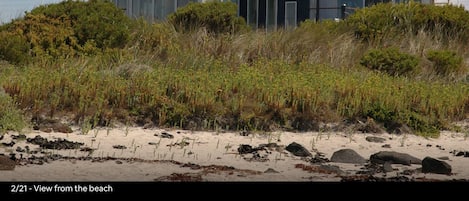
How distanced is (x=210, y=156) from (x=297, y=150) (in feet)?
4.02

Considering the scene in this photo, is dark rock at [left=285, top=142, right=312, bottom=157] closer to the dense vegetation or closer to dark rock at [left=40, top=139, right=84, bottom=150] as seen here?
the dense vegetation

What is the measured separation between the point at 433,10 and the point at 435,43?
6.59 feet

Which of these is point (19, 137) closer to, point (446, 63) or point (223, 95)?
point (223, 95)

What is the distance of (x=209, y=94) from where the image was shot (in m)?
12.9

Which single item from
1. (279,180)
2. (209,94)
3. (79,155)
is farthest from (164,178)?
(209,94)

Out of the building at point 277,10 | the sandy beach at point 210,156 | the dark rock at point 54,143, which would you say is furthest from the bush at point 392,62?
the building at point 277,10

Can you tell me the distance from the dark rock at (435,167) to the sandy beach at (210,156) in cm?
8

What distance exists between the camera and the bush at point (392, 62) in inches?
715

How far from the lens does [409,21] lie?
2200 cm

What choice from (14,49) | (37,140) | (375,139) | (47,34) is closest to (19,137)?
(37,140)

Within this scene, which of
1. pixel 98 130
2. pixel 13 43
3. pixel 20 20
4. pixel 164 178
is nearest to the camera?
pixel 164 178

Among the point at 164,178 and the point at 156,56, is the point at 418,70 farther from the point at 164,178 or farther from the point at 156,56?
the point at 164,178

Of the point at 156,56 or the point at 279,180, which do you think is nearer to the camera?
the point at 279,180
